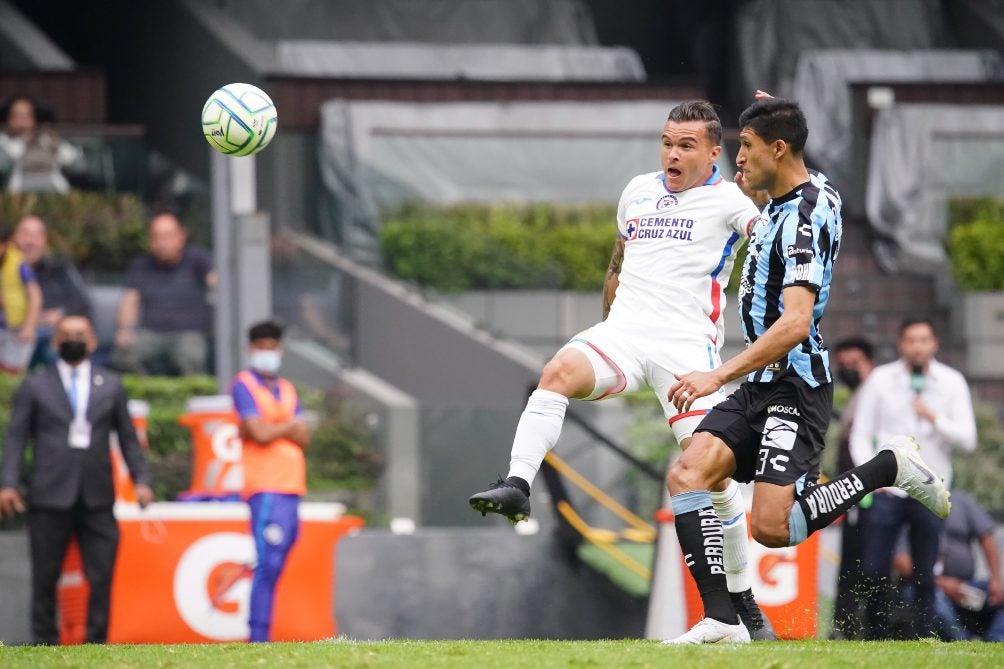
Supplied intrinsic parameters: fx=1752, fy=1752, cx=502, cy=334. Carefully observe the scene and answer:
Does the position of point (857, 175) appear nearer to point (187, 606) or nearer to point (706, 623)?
point (187, 606)

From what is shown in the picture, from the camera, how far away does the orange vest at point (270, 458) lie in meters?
12.5

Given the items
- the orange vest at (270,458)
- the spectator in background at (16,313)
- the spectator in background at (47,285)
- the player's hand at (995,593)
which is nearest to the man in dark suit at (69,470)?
the orange vest at (270,458)

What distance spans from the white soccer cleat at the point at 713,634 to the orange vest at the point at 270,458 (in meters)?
5.07

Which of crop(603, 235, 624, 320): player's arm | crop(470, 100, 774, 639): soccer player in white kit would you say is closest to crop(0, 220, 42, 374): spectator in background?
crop(603, 235, 624, 320): player's arm

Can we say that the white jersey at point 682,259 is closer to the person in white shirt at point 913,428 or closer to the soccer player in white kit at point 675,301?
the soccer player in white kit at point 675,301

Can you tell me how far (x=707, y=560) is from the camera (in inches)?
320

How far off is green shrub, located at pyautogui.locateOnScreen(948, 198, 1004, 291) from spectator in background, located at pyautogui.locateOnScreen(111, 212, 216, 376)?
882 centimetres

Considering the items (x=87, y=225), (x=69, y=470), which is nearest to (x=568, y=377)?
(x=69, y=470)

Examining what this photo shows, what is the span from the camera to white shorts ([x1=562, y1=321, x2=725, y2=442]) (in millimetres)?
8625

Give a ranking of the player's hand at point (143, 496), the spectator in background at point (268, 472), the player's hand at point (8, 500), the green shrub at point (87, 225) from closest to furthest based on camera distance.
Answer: the spectator in background at point (268, 472), the player's hand at point (143, 496), the player's hand at point (8, 500), the green shrub at point (87, 225)

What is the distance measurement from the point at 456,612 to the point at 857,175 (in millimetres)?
10113

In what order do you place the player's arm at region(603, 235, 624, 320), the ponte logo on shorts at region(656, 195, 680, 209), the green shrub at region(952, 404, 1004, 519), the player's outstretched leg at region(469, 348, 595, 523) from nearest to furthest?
the player's outstretched leg at region(469, 348, 595, 523), the ponte logo on shorts at region(656, 195, 680, 209), the player's arm at region(603, 235, 624, 320), the green shrub at region(952, 404, 1004, 519)

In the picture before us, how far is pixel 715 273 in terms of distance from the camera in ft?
29.6

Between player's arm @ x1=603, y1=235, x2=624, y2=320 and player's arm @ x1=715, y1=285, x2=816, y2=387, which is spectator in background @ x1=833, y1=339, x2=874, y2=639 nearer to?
player's arm @ x1=603, y1=235, x2=624, y2=320
